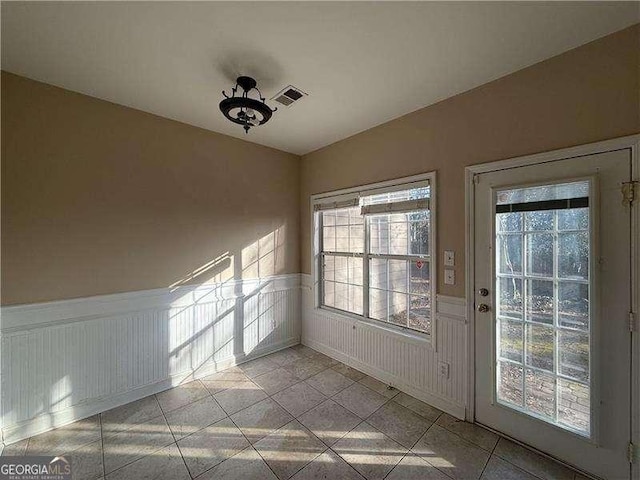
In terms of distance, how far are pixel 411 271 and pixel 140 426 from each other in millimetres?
2720

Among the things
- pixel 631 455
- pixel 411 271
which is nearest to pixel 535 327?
pixel 631 455

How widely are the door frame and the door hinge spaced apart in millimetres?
19

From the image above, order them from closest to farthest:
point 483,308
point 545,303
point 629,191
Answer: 1. point 629,191
2. point 545,303
3. point 483,308

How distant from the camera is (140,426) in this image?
206 cm

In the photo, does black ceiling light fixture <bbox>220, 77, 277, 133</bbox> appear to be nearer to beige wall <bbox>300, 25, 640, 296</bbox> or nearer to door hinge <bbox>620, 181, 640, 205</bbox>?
beige wall <bbox>300, 25, 640, 296</bbox>

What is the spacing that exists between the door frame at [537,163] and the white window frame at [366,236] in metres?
0.28

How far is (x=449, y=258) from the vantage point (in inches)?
87.8

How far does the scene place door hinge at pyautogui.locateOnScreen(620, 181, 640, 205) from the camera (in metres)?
1.47

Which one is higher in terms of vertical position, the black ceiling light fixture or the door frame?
the black ceiling light fixture

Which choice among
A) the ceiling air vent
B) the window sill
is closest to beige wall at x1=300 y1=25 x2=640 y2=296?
the window sill

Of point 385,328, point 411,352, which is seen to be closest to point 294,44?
point 385,328

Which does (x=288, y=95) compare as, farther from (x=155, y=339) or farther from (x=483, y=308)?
(x=155, y=339)

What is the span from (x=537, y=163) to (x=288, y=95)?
6.51 ft

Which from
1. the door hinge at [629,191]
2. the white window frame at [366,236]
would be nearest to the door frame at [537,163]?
the door hinge at [629,191]
